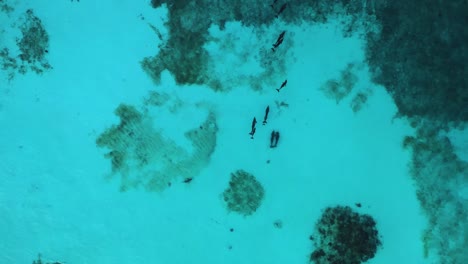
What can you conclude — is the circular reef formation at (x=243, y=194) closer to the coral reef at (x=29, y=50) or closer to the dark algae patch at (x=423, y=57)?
the dark algae patch at (x=423, y=57)

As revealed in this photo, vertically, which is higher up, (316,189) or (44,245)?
(316,189)

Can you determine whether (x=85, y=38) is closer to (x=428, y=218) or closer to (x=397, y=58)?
(x=397, y=58)

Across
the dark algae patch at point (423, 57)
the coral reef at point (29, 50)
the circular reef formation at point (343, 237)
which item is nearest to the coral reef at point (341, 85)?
the dark algae patch at point (423, 57)

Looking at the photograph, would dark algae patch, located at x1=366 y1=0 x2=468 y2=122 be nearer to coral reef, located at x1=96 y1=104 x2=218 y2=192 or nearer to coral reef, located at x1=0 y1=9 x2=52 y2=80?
coral reef, located at x1=96 y1=104 x2=218 y2=192

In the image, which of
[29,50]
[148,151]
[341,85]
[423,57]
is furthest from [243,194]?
[29,50]

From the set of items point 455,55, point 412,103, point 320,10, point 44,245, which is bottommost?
point 44,245

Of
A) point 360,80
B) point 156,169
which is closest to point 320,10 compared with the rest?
point 360,80
